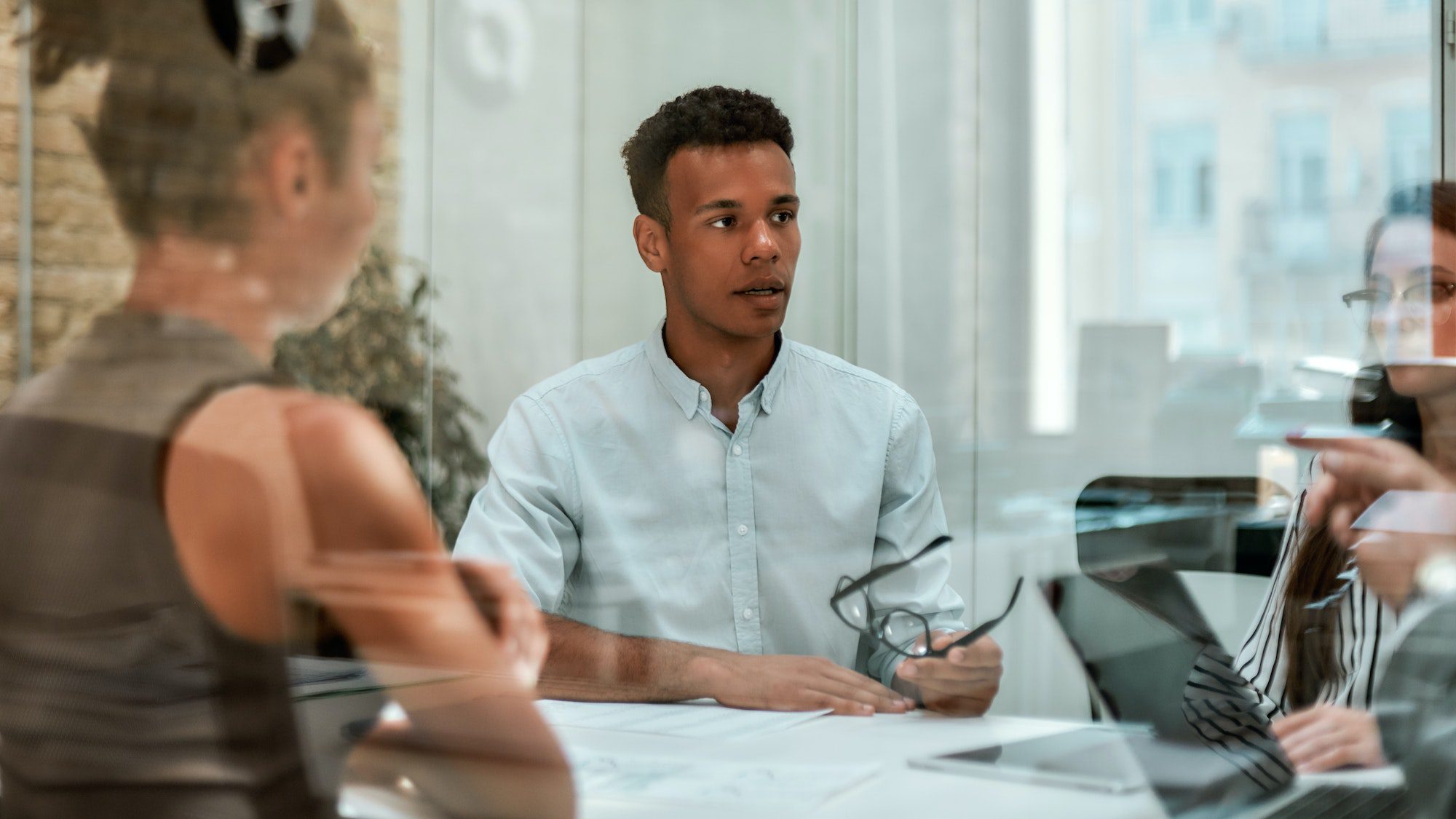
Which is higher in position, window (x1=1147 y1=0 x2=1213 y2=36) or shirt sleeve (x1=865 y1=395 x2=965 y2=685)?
window (x1=1147 y1=0 x2=1213 y2=36)

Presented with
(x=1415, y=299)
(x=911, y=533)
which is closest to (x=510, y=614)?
(x=911, y=533)

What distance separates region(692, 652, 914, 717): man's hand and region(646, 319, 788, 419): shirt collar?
0.32m

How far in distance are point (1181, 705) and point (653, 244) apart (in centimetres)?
78

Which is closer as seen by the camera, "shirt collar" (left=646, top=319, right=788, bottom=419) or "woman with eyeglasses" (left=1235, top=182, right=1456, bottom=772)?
"woman with eyeglasses" (left=1235, top=182, right=1456, bottom=772)

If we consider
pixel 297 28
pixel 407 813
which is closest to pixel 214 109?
pixel 297 28

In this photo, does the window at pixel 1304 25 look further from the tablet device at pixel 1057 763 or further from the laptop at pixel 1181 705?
the tablet device at pixel 1057 763

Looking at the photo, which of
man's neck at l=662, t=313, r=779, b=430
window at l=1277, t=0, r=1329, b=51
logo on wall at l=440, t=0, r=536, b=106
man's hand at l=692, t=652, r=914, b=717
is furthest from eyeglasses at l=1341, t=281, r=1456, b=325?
logo on wall at l=440, t=0, r=536, b=106

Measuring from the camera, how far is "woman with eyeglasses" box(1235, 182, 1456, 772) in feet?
3.02

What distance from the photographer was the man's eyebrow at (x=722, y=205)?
1308 mm

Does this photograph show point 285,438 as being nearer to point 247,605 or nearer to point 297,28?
point 247,605

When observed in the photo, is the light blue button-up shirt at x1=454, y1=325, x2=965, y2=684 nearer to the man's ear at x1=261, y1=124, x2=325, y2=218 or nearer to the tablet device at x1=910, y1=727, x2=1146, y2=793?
the tablet device at x1=910, y1=727, x2=1146, y2=793

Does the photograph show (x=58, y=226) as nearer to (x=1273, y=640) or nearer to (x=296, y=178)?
(x=296, y=178)

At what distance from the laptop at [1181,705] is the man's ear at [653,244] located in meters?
0.58

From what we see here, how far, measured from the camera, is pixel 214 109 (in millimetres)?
961
